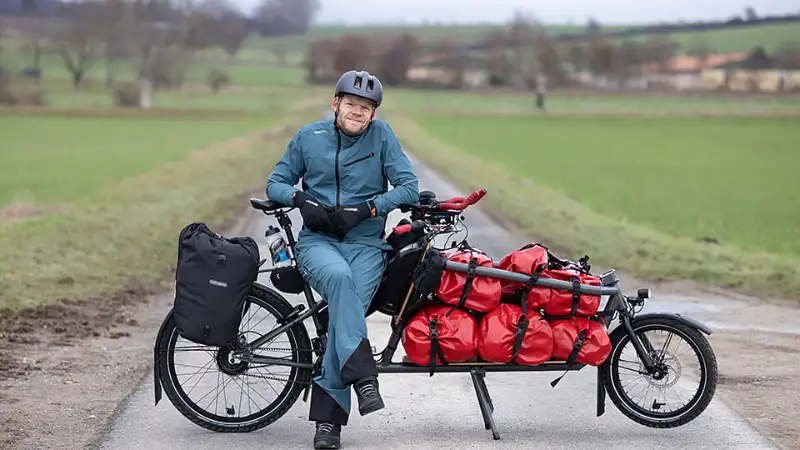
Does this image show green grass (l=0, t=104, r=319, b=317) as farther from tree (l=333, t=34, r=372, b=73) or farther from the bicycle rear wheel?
tree (l=333, t=34, r=372, b=73)

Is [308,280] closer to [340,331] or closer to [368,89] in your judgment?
[340,331]

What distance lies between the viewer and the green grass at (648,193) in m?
14.9

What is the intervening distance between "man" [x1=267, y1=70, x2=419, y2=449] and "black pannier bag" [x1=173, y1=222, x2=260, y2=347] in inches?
13.5

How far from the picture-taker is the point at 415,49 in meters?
194

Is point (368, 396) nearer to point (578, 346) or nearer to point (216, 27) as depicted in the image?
point (578, 346)

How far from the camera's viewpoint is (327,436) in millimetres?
6219

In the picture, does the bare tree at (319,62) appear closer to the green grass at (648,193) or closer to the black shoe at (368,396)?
the green grass at (648,193)

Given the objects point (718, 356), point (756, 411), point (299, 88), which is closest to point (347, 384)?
point (756, 411)

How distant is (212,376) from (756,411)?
3138mm

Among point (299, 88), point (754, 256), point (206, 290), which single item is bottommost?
point (299, 88)

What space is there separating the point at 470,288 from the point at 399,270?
1.24 feet

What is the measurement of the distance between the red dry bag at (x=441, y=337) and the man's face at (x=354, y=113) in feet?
3.43

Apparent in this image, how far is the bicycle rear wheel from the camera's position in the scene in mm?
6539

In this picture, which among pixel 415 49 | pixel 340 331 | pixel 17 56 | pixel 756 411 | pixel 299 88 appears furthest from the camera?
pixel 415 49
